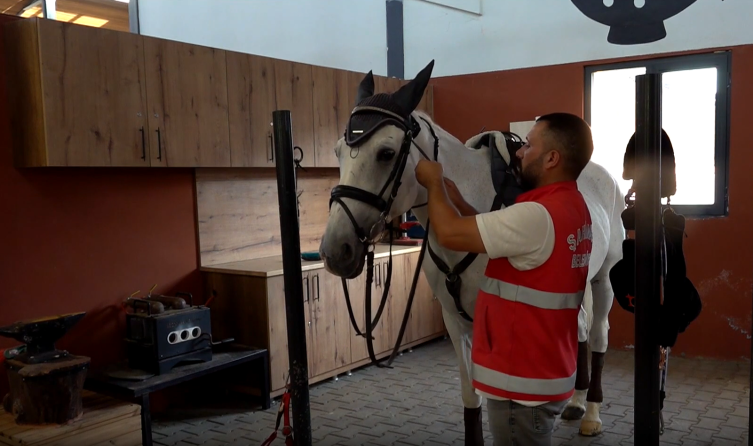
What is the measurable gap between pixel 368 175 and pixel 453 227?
0.39 meters

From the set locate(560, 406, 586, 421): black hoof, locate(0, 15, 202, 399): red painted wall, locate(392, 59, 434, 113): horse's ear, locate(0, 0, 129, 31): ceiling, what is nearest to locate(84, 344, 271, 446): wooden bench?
locate(0, 15, 202, 399): red painted wall

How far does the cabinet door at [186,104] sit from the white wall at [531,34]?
2617mm

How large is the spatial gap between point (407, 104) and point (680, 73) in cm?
365

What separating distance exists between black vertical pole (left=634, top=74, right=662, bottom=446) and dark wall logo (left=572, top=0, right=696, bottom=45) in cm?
378

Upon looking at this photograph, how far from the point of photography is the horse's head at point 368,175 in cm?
180

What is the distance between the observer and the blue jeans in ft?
5.31

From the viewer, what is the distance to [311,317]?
409 centimetres

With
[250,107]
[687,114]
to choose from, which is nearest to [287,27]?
[250,107]

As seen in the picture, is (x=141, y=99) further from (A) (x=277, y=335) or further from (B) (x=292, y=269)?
(B) (x=292, y=269)

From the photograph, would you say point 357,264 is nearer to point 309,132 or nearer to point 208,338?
point 208,338

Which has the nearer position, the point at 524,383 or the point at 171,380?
the point at 524,383

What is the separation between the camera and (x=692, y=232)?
15.2 ft

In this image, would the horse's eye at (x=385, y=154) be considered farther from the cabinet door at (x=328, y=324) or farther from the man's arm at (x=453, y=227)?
the cabinet door at (x=328, y=324)

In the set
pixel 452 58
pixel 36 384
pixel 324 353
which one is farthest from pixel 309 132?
pixel 36 384
